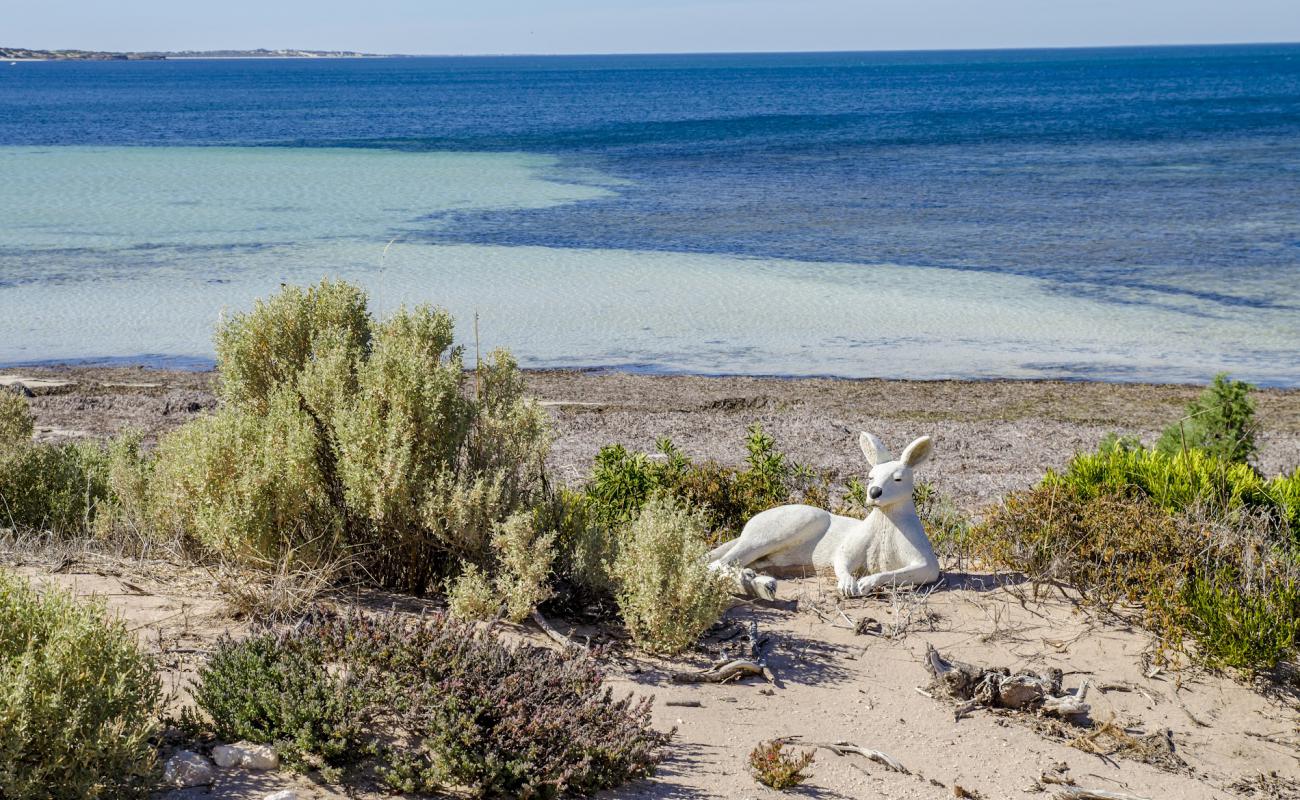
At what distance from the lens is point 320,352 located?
6660mm

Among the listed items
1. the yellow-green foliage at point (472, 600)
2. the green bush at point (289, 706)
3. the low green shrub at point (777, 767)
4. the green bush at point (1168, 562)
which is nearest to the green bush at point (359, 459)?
the yellow-green foliage at point (472, 600)

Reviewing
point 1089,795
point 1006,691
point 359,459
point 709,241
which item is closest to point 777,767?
point 1089,795

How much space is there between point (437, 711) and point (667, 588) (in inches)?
62.7

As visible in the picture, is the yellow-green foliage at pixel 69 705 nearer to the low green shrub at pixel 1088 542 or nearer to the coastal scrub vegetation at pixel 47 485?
the coastal scrub vegetation at pixel 47 485

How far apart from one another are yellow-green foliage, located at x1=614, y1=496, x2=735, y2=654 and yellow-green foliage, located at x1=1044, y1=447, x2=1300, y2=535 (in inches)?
123

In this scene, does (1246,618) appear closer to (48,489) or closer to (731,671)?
(731,671)

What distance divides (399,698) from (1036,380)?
1387 centimetres

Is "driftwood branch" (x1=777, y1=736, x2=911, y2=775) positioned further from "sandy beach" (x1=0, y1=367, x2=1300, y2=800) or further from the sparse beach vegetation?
the sparse beach vegetation

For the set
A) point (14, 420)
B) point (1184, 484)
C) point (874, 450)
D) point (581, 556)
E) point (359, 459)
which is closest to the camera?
point (359, 459)

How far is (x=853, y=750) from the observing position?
4938 mm

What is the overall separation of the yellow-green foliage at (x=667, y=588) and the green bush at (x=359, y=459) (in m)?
0.50

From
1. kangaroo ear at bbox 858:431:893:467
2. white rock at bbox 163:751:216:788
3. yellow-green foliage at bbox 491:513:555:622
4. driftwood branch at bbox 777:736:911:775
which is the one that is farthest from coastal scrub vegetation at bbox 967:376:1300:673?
white rock at bbox 163:751:216:788

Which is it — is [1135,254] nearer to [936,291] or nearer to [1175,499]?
[936,291]

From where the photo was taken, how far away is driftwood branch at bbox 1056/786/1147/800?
4.69 m
